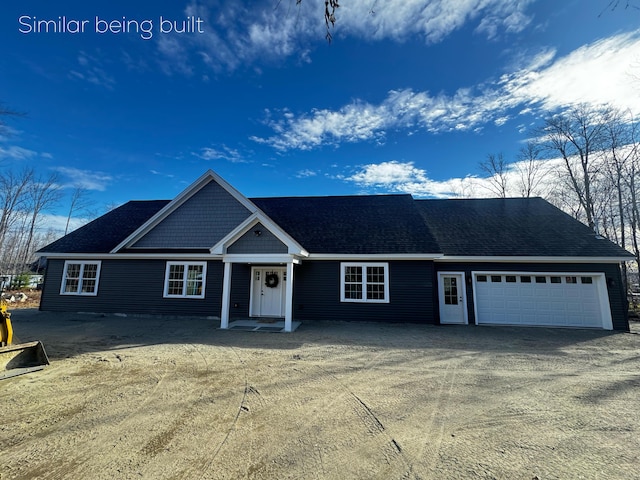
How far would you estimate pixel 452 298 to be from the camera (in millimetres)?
11250

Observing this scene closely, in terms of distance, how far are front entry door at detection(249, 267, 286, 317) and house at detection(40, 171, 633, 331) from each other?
0.14 ft

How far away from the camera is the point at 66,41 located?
26.7 ft

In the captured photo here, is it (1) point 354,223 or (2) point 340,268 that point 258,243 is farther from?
(1) point 354,223

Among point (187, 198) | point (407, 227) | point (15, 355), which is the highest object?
point (187, 198)

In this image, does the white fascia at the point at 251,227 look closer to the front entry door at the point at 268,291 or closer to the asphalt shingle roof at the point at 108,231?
the front entry door at the point at 268,291

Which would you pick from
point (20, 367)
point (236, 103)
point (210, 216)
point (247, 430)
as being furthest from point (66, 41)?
point (247, 430)

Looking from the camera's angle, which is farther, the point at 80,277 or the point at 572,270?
the point at 80,277

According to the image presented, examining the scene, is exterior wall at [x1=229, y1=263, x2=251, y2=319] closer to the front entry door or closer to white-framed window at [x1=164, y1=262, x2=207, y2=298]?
the front entry door

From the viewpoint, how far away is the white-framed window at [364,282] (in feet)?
36.0

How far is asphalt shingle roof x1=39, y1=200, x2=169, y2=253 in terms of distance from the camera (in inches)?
494

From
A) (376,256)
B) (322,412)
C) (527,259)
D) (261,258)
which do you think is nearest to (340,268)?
(376,256)

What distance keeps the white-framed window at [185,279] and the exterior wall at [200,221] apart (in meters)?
0.88

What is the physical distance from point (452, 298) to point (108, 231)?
16202 mm

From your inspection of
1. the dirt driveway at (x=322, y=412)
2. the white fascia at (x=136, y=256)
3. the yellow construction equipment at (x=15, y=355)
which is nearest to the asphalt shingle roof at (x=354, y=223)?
the white fascia at (x=136, y=256)
